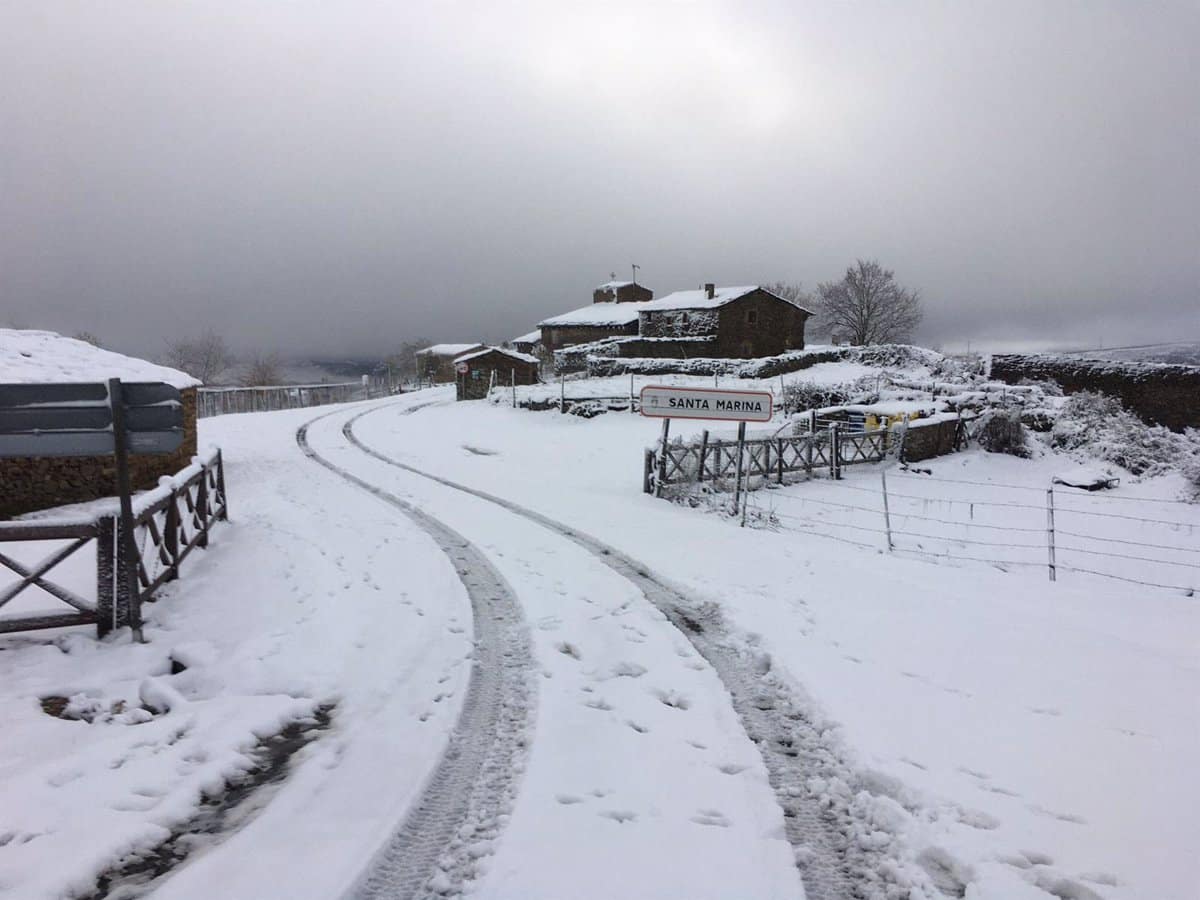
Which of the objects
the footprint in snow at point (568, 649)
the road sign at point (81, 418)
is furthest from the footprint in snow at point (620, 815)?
the road sign at point (81, 418)

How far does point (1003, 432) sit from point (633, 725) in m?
24.0

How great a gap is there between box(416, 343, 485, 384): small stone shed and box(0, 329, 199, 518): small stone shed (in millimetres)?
55352

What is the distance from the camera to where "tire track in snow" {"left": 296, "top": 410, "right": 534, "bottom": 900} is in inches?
124

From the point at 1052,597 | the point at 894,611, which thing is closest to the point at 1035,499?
the point at 1052,597

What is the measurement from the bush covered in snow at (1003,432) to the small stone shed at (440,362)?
57.3 metres

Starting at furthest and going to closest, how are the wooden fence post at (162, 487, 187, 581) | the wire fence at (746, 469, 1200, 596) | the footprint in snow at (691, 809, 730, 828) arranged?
the wire fence at (746, 469, 1200, 596)
the wooden fence post at (162, 487, 187, 581)
the footprint in snow at (691, 809, 730, 828)

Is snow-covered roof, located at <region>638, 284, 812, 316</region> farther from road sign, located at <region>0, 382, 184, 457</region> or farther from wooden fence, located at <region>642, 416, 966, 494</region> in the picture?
road sign, located at <region>0, 382, 184, 457</region>

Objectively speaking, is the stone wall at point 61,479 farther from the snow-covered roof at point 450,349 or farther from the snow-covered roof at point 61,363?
the snow-covered roof at point 450,349

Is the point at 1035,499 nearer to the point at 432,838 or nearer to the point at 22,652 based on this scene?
the point at 432,838

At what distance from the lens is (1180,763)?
162 inches

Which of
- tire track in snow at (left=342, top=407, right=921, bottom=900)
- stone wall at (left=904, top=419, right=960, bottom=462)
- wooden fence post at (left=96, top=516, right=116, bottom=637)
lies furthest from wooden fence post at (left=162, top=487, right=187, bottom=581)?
stone wall at (left=904, top=419, right=960, bottom=462)

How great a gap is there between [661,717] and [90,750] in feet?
12.8

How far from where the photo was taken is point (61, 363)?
1483cm

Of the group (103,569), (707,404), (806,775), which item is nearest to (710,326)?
(707,404)
